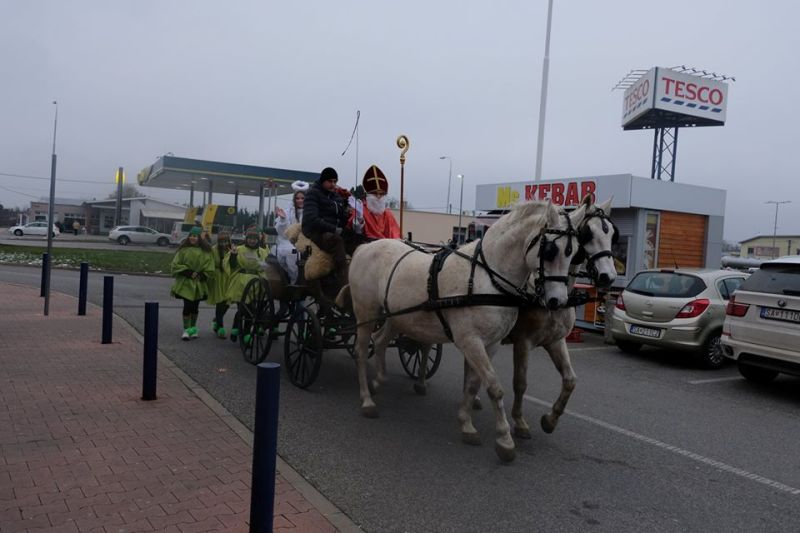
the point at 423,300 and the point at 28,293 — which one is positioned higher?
the point at 423,300

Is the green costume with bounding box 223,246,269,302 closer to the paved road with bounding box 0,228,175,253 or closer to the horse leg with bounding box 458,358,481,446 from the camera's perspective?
the horse leg with bounding box 458,358,481,446

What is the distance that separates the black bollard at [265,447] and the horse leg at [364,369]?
2769mm

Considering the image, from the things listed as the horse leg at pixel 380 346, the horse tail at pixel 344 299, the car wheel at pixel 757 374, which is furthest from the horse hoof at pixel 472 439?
the car wheel at pixel 757 374

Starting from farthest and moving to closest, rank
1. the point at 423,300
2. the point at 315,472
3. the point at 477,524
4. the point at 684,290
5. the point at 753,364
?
the point at 684,290 < the point at 753,364 < the point at 423,300 < the point at 315,472 < the point at 477,524

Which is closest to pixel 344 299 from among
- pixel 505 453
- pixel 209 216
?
pixel 505 453

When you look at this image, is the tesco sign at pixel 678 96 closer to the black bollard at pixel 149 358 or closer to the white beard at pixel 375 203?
the white beard at pixel 375 203

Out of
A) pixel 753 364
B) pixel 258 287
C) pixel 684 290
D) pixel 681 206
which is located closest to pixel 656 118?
pixel 681 206

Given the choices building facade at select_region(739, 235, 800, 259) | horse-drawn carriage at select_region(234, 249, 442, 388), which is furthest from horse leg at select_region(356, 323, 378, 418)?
building facade at select_region(739, 235, 800, 259)

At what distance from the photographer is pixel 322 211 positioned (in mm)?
7141

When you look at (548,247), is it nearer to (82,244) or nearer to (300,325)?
(300,325)

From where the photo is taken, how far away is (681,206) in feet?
56.6

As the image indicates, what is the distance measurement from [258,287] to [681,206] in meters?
13.5

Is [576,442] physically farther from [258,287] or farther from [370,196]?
[258,287]

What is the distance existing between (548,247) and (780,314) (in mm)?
4591
